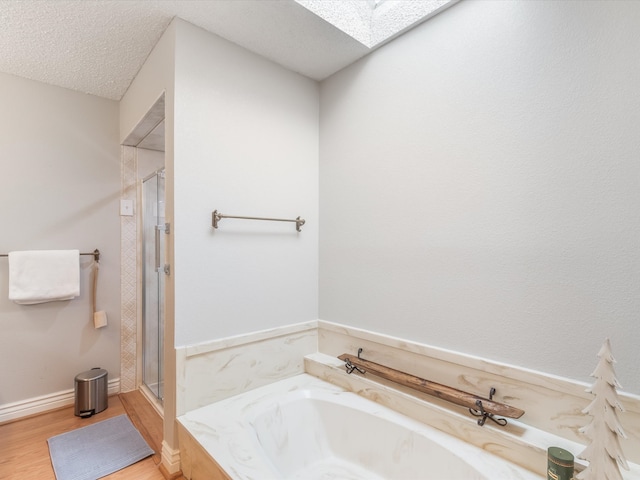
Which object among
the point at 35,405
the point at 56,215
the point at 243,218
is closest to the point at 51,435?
the point at 35,405

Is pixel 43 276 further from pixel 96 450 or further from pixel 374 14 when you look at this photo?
pixel 374 14

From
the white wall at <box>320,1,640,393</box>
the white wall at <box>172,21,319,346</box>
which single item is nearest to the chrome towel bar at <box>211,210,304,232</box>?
the white wall at <box>172,21,319,346</box>

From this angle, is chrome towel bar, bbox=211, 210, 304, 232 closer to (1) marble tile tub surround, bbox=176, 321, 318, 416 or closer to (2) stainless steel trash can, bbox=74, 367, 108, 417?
(1) marble tile tub surround, bbox=176, 321, 318, 416

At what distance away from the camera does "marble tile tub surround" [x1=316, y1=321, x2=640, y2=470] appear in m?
1.09

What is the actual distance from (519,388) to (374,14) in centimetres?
197

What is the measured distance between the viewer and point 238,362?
1.77 metres

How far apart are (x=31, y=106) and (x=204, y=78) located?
1.43 m

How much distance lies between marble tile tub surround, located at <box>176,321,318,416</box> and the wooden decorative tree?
1417 mm

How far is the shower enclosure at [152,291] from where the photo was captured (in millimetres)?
2104

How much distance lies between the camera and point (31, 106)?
2.16 metres

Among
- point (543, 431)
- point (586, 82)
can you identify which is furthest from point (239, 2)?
point (543, 431)

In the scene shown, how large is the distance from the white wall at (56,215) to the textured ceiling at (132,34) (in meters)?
0.28

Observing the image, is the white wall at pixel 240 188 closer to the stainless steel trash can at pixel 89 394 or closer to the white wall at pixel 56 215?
the stainless steel trash can at pixel 89 394

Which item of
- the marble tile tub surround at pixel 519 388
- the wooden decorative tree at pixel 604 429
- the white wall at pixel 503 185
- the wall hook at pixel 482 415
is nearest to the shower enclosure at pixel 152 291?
the white wall at pixel 503 185
